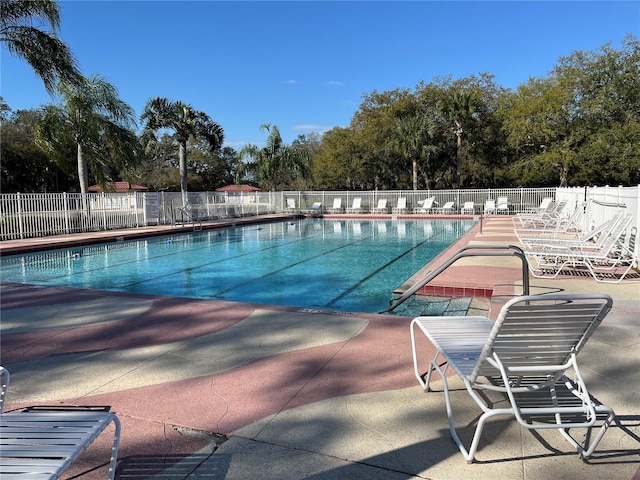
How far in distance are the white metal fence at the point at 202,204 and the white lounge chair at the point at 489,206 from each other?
0.78m

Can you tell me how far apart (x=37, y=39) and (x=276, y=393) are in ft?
54.0

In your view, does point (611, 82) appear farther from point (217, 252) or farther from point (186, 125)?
point (217, 252)

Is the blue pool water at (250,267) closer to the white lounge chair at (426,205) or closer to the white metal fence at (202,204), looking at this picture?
the white metal fence at (202,204)

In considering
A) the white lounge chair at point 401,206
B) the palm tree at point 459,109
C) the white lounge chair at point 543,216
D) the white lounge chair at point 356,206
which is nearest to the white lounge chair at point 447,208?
the white lounge chair at point 401,206

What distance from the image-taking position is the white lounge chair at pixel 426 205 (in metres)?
27.3

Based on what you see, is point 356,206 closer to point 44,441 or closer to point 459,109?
point 459,109

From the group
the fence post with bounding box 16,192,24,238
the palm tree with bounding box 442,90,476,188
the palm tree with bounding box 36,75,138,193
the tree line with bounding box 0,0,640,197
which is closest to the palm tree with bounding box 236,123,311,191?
the tree line with bounding box 0,0,640,197

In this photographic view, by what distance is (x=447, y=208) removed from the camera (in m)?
27.1

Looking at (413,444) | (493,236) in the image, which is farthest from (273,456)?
(493,236)

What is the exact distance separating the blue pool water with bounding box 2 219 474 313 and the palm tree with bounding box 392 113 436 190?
17253 mm

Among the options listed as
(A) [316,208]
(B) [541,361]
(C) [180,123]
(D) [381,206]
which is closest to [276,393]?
(B) [541,361]

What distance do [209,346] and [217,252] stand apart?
9.04 meters

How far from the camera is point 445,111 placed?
3388 centimetres

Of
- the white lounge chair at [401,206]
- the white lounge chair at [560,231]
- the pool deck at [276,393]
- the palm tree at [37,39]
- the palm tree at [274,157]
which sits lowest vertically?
the pool deck at [276,393]
